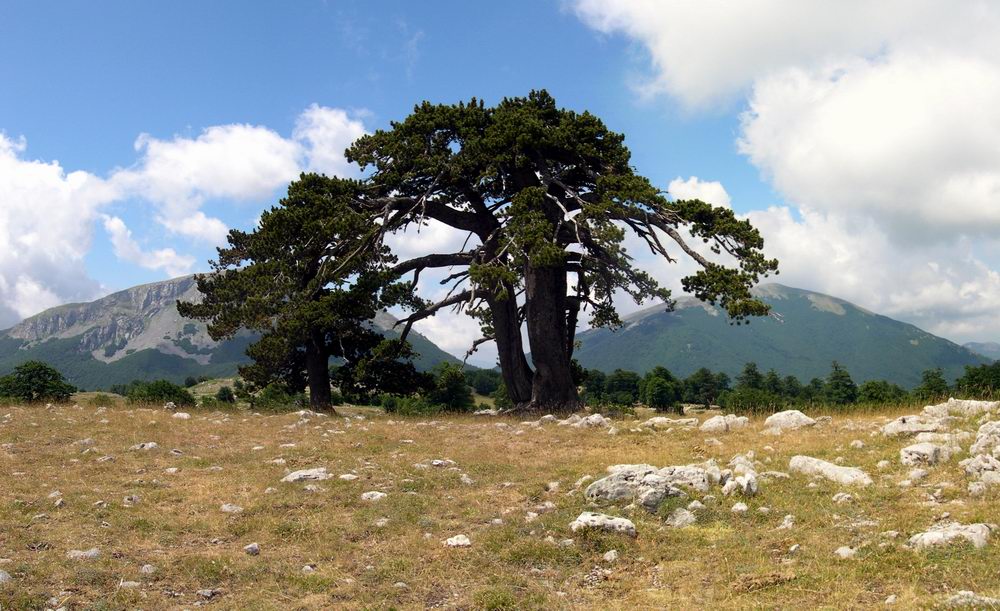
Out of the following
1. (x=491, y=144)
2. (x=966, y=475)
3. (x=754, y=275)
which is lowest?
(x=966, y=475)

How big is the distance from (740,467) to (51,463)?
46.1 ft

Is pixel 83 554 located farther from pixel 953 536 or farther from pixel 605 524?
pixel 953 536

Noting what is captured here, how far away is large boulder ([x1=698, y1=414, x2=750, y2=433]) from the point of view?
1698 cm

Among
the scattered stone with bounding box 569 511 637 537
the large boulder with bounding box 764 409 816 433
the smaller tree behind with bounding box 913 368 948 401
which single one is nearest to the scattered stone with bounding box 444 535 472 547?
the scattered stone with bounding box 569 511 637 537

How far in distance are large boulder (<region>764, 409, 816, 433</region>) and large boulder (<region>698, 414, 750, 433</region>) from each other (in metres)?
0.68

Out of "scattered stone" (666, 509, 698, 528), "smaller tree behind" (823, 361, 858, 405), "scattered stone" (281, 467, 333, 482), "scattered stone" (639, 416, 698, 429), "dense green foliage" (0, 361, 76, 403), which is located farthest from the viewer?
"smaller tree behind" (823, 361, 858, 405)

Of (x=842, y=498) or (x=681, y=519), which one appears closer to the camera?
(x=681, y=519)

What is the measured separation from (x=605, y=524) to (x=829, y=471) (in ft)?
15.4

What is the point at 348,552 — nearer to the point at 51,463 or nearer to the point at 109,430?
the point at 51,463

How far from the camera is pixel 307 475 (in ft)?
40.0

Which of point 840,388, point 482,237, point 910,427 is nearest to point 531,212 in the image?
point 482,237

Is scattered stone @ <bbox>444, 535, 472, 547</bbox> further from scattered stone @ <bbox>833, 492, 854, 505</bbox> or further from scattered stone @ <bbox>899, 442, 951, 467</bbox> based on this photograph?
scattered stone @ <bbox>899, 442, 951, 467</bbox>

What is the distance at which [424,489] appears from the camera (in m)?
11.6

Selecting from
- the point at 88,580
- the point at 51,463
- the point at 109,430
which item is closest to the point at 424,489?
the point at 88,580
